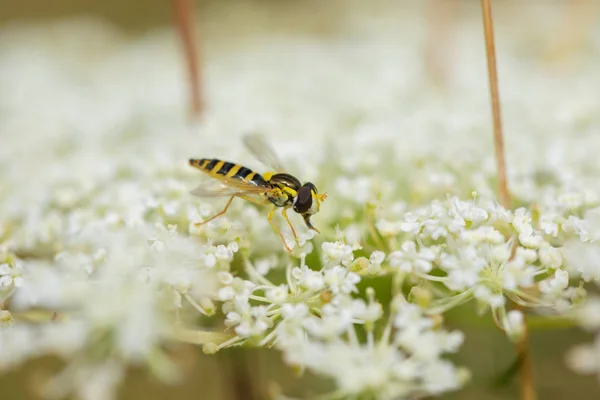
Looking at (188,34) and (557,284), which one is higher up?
(188,34)

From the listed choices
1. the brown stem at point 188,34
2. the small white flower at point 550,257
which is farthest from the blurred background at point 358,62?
the small white flower at point 550,257

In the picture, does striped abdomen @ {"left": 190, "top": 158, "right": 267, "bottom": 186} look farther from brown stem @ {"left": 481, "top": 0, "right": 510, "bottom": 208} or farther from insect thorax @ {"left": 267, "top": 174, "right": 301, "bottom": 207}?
brown stem @ {"left": 481, "top": 0, "right": 510, "bottom": 208}

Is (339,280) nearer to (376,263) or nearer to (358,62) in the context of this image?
(376,263)

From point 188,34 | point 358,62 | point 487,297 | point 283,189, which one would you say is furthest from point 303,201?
point 358,62

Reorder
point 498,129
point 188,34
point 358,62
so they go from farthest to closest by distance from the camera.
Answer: point 358,62 → point 188,34 → point 498,129

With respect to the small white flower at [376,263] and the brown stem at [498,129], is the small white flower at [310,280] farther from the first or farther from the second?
the brown stem at [498,129]

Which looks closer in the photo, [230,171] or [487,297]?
[487,297]

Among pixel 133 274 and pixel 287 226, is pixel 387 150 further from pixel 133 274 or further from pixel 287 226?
pixel 133 274
